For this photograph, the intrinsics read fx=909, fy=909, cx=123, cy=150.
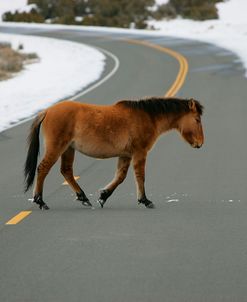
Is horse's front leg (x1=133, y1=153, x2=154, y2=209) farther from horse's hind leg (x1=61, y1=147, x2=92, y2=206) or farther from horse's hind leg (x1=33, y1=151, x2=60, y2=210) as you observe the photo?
horse's hind leg (x1=33, y1=151, x2=60, y2=210)

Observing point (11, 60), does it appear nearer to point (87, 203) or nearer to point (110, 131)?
point (87, 203)

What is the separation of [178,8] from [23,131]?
2585 inches

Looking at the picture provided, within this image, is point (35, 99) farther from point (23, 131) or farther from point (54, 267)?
point (54, 267)

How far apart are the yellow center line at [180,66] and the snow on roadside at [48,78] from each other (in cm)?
313

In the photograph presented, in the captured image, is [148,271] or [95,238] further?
[95,238]

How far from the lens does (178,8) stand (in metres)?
84.4

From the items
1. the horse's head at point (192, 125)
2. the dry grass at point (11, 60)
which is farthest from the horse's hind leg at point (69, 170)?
the dry grass at point (11, 60)

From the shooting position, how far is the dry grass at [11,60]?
38906 mm

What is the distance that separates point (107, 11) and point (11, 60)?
147 ft

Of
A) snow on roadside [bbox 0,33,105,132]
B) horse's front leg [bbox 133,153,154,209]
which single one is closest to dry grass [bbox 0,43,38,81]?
snow on roadside [bbox 0,33,105,132]

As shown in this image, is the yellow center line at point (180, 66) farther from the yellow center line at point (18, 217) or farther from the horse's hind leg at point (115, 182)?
the yellow center line at point (18, 217)

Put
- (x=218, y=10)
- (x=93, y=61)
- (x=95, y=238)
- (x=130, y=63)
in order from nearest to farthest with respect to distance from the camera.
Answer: (x=95, y=238)
(x=130, y=63)
(x=93, y=61)
(x=218, y=10)

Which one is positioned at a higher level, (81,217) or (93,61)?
(81,217)

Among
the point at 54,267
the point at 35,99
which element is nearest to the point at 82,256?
the point at 54,267
